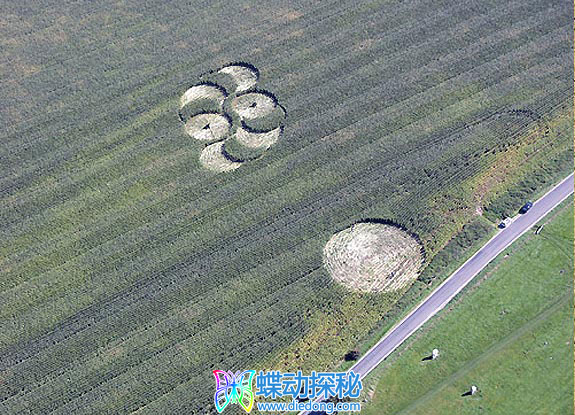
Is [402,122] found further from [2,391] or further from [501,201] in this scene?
[2,391]

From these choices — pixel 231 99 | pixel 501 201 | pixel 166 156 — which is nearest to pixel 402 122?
pixel 501 201

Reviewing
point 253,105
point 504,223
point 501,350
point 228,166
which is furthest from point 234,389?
point 253,105

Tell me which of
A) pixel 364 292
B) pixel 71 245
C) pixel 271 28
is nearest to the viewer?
pixel 364 292

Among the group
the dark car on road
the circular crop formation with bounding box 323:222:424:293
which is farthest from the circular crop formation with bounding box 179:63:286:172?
the dark car on road

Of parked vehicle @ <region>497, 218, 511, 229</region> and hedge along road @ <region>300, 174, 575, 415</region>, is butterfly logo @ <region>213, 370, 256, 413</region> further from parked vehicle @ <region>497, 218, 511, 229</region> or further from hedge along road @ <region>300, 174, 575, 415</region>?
parked vehicle @ <region>497, 218, 511, 229</region>

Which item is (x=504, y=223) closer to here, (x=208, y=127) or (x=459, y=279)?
(x=459, y=279)

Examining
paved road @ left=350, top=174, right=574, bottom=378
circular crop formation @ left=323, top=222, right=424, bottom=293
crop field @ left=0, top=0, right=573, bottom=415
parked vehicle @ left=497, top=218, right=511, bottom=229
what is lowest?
paved road @ left=350, top=174, right=574, bottom=378
